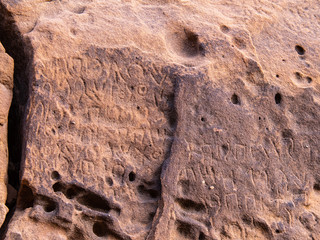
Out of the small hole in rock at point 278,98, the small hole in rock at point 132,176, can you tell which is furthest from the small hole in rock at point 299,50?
the small hole in rock at point 132,176

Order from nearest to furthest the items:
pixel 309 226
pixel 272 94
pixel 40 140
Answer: pixel 40 140 → pixel 309 226 → pixel 272 94

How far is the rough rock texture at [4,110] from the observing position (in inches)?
110

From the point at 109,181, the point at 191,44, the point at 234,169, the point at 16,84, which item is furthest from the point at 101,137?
the point at 191,44

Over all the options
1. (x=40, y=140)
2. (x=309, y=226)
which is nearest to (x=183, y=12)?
(x=40, y=140)

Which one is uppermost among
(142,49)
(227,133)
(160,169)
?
(142,49)

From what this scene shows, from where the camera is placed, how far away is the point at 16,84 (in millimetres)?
3254

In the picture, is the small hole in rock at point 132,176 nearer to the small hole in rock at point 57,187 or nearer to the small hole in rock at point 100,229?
the small hole in rock at point 100,229

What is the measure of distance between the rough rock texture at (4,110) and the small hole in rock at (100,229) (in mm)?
534

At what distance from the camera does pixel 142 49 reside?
325 cm

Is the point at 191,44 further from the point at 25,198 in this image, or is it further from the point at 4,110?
the point at 25,198

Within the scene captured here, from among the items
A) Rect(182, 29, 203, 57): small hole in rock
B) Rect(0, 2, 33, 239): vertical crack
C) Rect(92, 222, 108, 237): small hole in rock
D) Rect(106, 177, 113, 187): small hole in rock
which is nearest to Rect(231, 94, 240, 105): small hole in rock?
Rect(182, 29, 203, 57): small hole in rock

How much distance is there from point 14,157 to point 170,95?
3.69 feet

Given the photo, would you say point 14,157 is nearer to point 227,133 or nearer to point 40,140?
point 40,140

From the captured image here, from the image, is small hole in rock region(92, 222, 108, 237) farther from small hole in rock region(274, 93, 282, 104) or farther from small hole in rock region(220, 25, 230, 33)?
small hole in rock region(220, 25, 230, 33)
